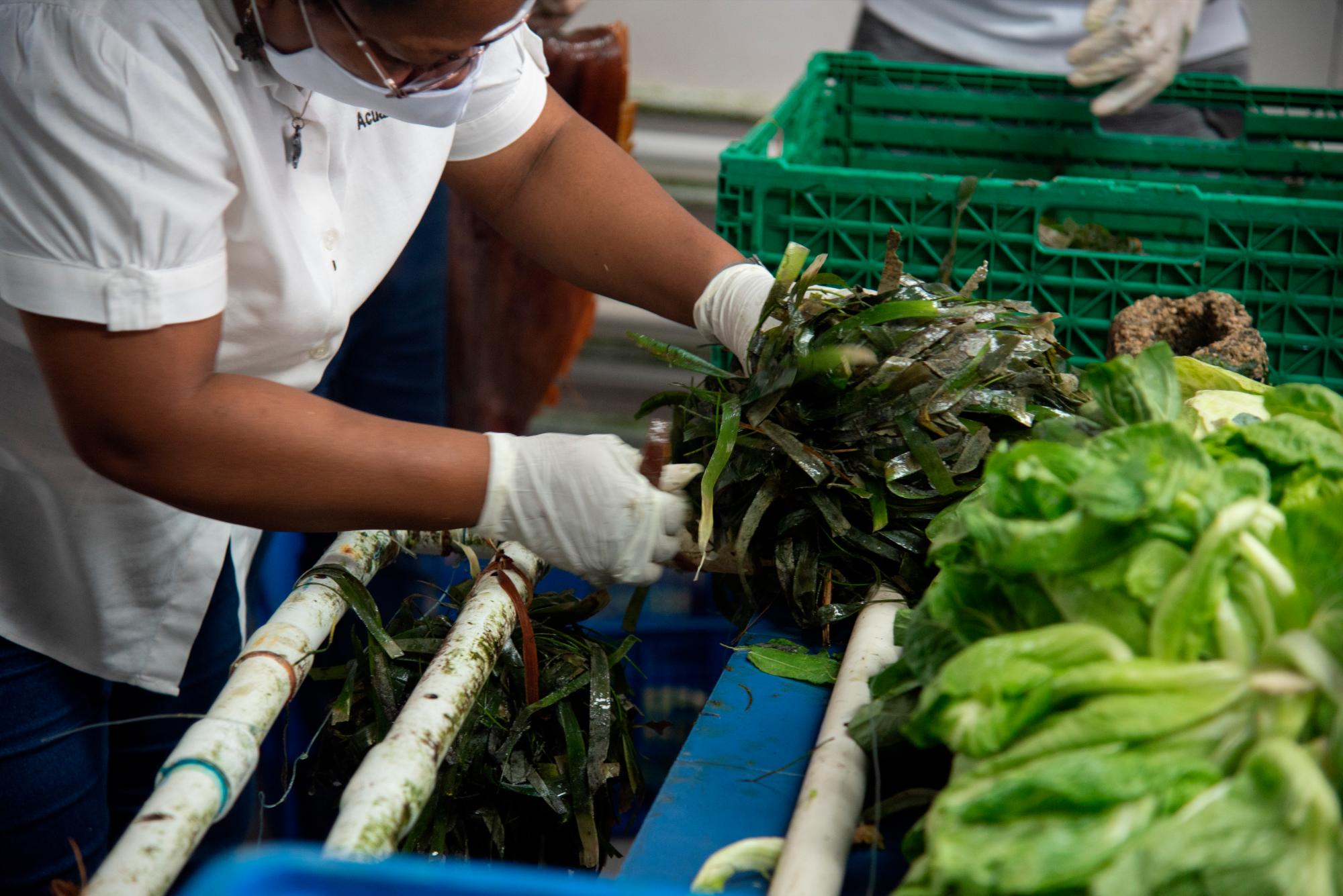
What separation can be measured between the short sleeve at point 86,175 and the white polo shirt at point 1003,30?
1952mm

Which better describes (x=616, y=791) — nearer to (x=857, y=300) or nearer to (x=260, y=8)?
(x=857, y=300)

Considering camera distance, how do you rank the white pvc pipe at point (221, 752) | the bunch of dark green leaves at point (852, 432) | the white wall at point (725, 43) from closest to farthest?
the white pvc pipe at point (221, 752) < the bunch of dark green leaves at point (852, 432) < the white wall at point (725, 43)

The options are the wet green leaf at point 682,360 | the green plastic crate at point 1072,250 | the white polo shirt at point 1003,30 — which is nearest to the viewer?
the wet green leaf at point 682,360

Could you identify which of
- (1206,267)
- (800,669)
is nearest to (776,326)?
(800,669)

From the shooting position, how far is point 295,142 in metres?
1.25

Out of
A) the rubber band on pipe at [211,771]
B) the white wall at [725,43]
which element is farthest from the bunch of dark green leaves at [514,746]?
the white wall at [725,43]

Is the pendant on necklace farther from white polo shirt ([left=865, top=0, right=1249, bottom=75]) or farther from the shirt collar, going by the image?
white polo shirt ([left=865, top=0, right=1249, bottom=75])

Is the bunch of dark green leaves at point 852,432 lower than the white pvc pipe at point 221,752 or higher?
higher

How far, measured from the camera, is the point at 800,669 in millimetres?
1187

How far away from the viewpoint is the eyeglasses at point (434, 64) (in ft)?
3.56

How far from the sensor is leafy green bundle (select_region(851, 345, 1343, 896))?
2.20ft

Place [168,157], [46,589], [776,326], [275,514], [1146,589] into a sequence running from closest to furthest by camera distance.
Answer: [1146,589]
[168,157]
[275,514]
[776,326]
[46,589]

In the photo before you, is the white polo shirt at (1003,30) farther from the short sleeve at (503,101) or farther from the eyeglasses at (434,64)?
the eyeglasses at (434,64)

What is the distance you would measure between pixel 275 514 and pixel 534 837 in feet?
1.65
